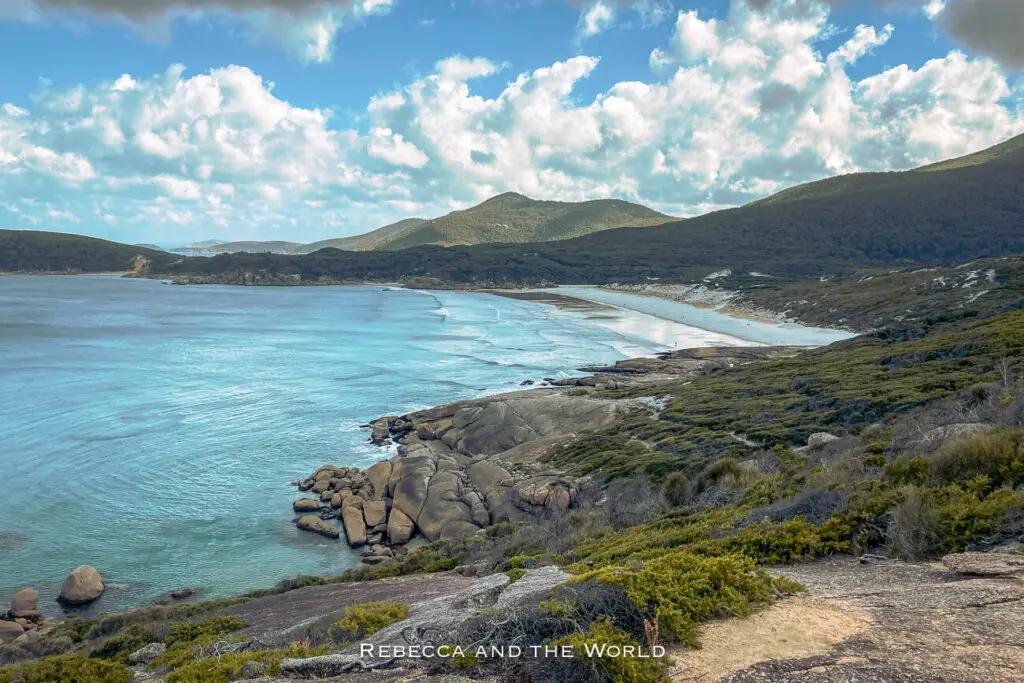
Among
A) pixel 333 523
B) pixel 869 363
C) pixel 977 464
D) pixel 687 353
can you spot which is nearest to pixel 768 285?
pixel 687 353

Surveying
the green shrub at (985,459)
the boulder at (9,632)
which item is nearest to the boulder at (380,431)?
the boulder at (9,632)

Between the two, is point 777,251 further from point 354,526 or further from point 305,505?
point 354,526

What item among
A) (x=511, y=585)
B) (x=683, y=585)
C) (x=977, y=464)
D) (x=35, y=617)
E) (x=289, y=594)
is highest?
(x=977, y=464)

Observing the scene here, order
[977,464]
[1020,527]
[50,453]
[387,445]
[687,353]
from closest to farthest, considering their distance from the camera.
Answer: [1020,527] < [977,464] < [50,453] < [387,445] < [687,353]

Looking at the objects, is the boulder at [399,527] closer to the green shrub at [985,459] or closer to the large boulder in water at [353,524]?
the large boulder in water at [353,524]

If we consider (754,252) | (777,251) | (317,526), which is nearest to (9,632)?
(317,526)

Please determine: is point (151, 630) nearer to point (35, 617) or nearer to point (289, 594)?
point (289, 594)
